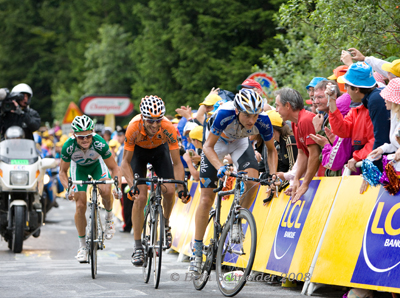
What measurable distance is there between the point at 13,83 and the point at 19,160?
65.1 m

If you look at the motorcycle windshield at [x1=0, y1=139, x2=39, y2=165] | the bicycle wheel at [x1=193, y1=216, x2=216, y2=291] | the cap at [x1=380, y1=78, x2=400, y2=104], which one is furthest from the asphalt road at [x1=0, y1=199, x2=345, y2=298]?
the cap at [x1=380, y1=78, x2=400, y2=104]

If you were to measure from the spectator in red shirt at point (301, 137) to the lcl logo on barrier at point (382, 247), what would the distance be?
1414mm

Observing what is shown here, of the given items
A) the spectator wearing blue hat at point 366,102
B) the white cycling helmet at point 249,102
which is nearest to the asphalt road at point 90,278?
the spectator wearing blue hat at point 366,102

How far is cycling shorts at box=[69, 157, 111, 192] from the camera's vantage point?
1027 centimetres

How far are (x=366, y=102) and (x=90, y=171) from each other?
453 centimetres

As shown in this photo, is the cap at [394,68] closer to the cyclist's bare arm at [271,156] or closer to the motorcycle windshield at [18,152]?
the cyclist's bare arm at [271,156]

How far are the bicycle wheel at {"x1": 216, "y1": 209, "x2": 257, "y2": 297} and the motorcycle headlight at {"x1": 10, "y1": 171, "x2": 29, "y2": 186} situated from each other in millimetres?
5879

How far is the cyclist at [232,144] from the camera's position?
7219mm

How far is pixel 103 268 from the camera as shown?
1002 centimetres

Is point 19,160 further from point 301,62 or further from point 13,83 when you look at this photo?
point 13,83

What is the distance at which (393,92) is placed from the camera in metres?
6.65

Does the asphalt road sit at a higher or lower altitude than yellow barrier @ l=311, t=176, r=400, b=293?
lower

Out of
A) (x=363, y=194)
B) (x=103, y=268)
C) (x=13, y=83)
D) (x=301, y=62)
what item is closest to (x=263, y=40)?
(x=301, y=62)

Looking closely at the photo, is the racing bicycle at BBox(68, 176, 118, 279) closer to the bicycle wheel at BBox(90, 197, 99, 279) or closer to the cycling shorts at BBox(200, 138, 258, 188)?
the bicycle wheel at BBox(90, 197, 99, 279)
